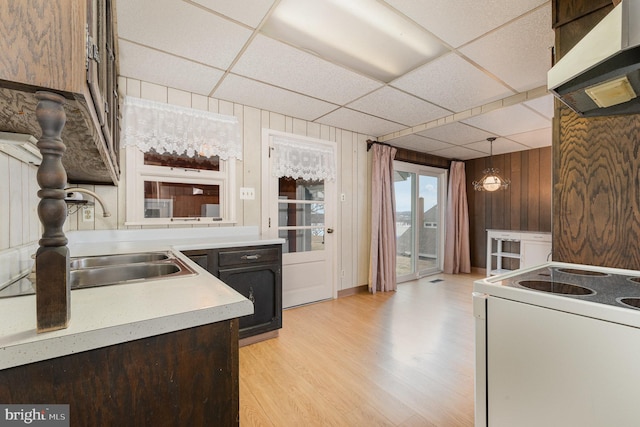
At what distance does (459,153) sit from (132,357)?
215 inches

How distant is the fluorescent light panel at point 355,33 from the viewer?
1.68 meters

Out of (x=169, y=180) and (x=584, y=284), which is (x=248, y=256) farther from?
(x=584, y=284)

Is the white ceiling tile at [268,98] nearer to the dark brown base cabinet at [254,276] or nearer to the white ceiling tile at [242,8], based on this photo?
the white ceiling tile at [242,8]

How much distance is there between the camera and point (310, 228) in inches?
140

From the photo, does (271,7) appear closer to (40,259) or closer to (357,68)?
(357,68)

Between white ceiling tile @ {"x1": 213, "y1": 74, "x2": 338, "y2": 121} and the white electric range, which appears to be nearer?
the white electric range

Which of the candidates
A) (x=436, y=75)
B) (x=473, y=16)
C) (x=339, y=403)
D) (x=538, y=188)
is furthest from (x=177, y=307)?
(x=538, y=188)

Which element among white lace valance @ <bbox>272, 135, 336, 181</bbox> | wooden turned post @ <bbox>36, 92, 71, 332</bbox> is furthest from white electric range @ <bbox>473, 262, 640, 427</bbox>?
white lace valance @ <bbox>272, 135, 336, 181</bbox>

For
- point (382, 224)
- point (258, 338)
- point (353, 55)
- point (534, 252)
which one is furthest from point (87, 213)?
point (534, 252)

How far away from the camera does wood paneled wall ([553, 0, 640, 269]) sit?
47.1 inches

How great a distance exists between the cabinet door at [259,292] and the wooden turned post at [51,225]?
5.53ft

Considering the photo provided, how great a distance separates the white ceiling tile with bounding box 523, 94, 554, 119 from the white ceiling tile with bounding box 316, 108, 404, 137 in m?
1.39

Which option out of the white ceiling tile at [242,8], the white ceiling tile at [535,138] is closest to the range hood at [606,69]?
the white ceiling tile at [242,8]

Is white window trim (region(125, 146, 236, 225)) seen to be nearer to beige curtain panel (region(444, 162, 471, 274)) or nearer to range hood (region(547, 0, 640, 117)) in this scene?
range hood (region(547, 0, 640, 117))
